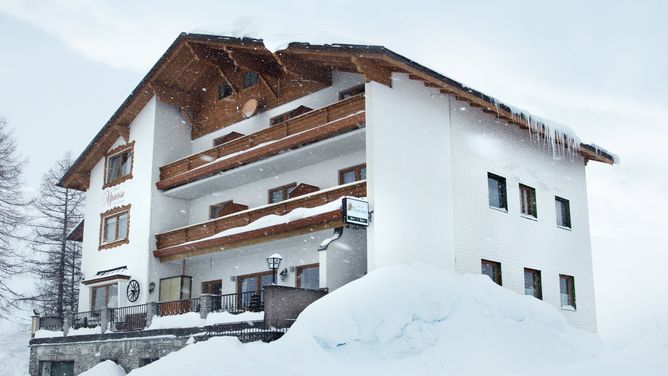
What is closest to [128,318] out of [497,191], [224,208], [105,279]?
[105,279]

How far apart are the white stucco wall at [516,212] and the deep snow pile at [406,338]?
3.23 m

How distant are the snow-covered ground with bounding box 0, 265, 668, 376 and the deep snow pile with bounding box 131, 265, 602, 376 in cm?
2

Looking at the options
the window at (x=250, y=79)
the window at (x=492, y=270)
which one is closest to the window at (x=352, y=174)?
the window at (x=492, y=270)

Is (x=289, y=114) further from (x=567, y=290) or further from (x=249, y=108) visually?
(x=567, y=290)

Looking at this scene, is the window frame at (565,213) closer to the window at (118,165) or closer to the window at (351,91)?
the window at (351,91)

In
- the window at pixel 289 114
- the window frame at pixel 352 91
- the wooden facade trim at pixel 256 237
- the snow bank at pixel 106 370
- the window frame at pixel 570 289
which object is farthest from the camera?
the window frame at pixel 570 289

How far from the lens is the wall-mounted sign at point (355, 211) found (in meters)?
19.8

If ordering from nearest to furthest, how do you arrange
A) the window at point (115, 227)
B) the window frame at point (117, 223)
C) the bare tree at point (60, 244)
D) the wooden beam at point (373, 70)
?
the wooden beam at point (373, 70)
the window frame at point (117, 223)
the window at point (115, 227)
the bare tree at point (60, 244)

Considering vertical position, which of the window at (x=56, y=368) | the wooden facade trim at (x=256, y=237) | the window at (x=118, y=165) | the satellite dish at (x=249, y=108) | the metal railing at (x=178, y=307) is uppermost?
the satellite dish at (x=249, y=108)

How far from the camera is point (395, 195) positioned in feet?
69.1

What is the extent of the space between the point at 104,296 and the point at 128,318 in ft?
20.1

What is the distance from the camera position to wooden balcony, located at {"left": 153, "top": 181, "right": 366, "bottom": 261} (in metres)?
21.5

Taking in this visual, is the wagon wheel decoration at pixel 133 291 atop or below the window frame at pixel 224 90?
below

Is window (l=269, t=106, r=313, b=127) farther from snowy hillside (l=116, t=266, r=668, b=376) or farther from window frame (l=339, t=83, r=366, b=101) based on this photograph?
snowy hillside (l=116, t=266, r=668, b=376)
